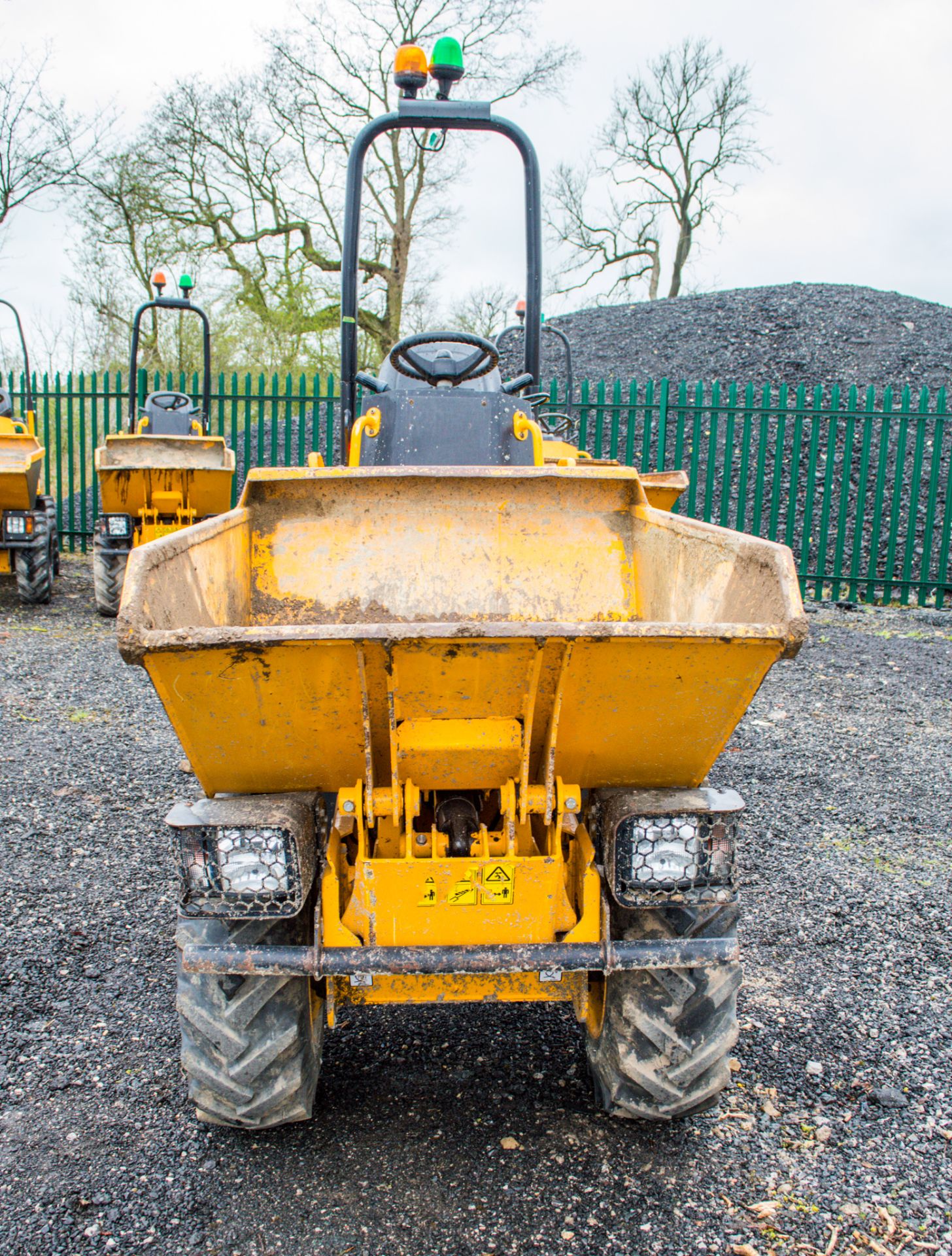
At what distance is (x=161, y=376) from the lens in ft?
42.9

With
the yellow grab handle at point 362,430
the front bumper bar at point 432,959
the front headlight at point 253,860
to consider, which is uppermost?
the yellow grab handle at point 362,430

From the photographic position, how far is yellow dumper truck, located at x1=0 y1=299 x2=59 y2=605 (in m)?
8.34

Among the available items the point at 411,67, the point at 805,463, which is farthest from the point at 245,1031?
the point at 805,463

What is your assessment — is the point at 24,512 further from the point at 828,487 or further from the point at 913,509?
the point at 913,509

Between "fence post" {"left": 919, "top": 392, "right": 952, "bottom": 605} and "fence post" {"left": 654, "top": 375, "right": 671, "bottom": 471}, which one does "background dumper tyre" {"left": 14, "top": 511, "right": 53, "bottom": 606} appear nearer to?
"fence post" {"left": 654, "top": 375, "right": 671, "bottom": 471}

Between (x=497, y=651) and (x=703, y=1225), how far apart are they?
1.35 meters

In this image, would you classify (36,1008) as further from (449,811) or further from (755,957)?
(755,957)

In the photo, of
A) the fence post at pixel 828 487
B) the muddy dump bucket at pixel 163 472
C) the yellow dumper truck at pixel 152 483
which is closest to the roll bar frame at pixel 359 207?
the yellow dumper truck at pixel 152 483

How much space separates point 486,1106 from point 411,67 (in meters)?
3.38

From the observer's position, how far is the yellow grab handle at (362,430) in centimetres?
398

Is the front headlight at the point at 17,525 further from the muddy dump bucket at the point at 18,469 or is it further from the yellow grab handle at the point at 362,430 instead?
the yellow grab handle at the point at 362,430

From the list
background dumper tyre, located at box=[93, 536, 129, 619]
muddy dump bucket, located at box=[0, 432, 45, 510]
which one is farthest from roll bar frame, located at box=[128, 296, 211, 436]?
background dumper tyre, located at box=[93, 536, 129, 619]

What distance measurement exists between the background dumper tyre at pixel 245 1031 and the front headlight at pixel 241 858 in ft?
0.51

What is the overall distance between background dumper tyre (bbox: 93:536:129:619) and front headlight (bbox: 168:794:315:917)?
6967mm
